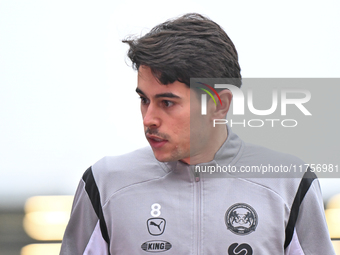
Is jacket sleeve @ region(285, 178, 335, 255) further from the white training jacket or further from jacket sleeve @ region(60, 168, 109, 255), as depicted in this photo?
jacket sleeve @ region(60, 168, 109, 255)

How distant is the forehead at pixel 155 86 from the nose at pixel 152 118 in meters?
0.06

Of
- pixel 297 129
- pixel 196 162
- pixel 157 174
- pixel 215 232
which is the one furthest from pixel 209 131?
pixel 297 129

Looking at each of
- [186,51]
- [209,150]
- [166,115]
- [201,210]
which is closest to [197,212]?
[201,210]

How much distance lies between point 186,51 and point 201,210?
1.92 feet

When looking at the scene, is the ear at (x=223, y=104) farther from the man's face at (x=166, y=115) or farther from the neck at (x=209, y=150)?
the man's face at (x=166, y=115)

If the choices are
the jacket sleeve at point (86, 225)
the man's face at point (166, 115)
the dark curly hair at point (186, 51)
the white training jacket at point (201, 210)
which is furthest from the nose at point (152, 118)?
the jacket sleeve at point (86, 225)

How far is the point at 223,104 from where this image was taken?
162 centimetres

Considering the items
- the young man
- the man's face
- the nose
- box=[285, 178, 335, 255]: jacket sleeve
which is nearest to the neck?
the young man

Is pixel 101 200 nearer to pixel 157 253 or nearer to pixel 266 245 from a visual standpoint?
pixel 157 253

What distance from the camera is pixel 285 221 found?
1521 millimetres

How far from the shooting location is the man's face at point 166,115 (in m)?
1.45

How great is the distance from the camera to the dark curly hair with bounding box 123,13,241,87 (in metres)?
1.45

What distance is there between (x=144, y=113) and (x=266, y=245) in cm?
66

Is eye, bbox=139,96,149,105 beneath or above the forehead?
beneath
